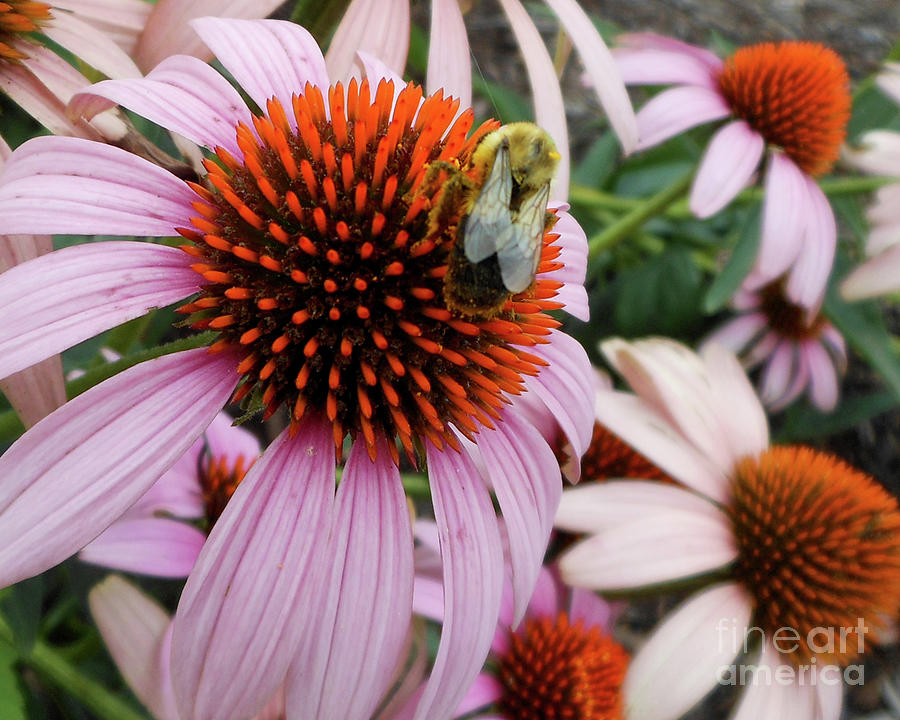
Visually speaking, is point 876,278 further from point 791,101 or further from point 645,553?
point 645,553

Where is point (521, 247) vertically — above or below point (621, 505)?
above

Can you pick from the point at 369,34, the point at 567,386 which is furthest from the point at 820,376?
the point at 369,34

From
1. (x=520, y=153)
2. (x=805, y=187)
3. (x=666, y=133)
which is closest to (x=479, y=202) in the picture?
(x=520, y=153)

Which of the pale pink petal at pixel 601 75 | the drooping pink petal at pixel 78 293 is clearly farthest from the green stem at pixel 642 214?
the drooping pink petal at pixel 78 293

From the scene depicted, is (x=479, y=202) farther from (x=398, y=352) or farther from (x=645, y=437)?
(x=645, y=437)

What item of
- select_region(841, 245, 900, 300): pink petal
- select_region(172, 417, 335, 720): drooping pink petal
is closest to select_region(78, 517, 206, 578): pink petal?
select_region(172, 417, 335, 720): drooping pink petal

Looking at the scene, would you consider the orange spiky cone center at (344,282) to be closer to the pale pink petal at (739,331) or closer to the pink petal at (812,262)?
the pink petal at (812,262)
